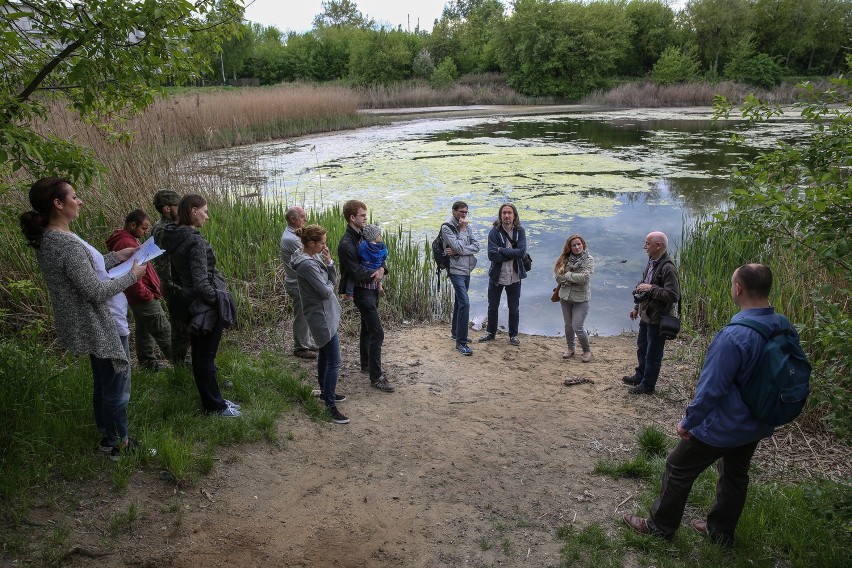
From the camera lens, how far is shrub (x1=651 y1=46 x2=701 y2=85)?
39.6 meters

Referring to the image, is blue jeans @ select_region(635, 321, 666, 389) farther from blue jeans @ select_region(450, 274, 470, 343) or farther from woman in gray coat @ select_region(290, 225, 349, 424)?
woman in gray coat @ select_region(290, 225, 349, 424)

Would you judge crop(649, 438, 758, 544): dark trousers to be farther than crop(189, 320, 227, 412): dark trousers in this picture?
No

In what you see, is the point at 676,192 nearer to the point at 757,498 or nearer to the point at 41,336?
the point at 757,498

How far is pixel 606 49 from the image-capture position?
41562 millimetres

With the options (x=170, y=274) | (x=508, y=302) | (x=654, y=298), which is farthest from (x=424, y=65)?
(x=170, y=274)

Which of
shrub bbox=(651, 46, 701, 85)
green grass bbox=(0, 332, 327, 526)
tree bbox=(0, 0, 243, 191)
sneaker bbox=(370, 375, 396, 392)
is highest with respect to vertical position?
shrub bbox=(651, 46, 701, 85)

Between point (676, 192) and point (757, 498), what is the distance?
1037cm

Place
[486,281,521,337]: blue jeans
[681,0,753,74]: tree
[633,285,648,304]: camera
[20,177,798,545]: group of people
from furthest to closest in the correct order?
[681,0,753,74]: tree
[486,281,521,337]: blue jeans
[633,285,648,304]: camera
[20,177,798,545]: group of people

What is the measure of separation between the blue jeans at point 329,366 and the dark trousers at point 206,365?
751 millimetres

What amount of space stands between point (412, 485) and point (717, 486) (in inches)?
66.2

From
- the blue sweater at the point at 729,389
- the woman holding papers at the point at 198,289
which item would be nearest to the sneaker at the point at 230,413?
the woman holding papers at the point at 198,289

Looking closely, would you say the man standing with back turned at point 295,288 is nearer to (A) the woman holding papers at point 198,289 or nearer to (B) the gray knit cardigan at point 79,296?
(A) the woman holding papers at point 198,289

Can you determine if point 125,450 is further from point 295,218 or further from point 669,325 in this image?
point 669,325

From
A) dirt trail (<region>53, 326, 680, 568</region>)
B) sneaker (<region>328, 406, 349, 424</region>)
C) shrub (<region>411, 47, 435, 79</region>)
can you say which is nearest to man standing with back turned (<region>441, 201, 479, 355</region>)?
dirt trail (<region>53, 326, 680, 568</region>)
